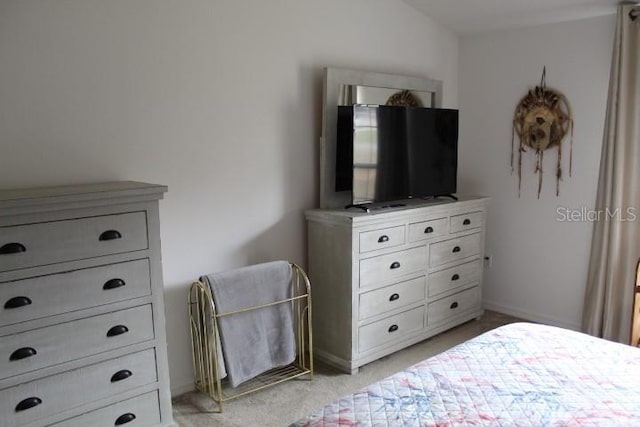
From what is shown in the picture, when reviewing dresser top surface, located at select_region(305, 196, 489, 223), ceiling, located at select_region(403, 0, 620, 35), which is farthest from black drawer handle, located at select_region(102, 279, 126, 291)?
ceiling, located at select_region(403, 0, 620, 35)

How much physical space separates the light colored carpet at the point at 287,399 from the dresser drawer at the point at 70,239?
104cm

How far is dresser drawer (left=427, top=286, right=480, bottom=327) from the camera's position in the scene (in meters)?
3.68

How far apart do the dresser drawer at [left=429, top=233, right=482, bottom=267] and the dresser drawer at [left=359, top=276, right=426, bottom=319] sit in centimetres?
19

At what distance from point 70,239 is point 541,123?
11.0 feet

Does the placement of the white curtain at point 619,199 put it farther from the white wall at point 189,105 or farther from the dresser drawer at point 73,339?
the dresser drawer at point 73,339

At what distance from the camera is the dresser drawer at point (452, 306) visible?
12.1 ft

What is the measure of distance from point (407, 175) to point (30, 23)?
7.88 ft

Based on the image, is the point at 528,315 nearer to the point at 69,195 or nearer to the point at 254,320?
the point at 254,320

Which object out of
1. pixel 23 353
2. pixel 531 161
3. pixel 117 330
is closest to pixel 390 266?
pixel 531 161

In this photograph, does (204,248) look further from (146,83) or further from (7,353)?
(7,353)

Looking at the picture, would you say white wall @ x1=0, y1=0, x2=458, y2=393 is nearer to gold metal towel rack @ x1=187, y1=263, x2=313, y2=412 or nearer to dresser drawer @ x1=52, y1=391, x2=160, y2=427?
gold metal towel rack @ x1=187, y1=263, x2=313, y2=412

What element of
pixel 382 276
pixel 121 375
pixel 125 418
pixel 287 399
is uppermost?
pixel 382 276

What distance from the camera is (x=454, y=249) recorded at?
12.4 feet

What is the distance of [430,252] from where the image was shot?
358 centimetres
